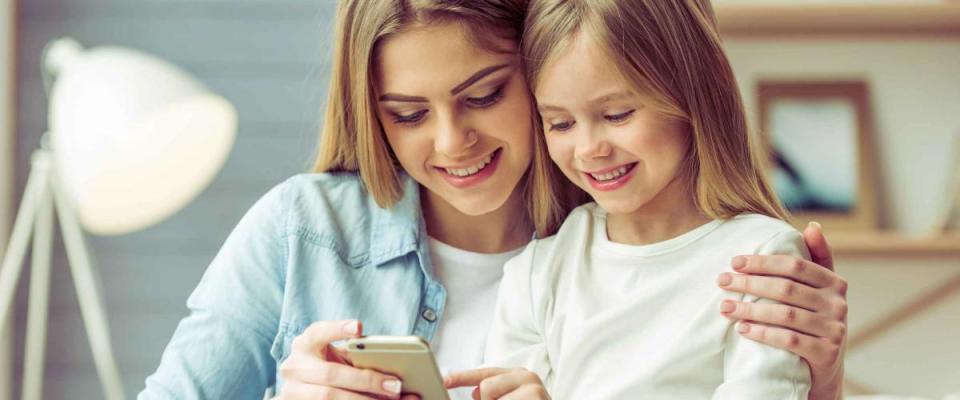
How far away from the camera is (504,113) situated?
1.55m

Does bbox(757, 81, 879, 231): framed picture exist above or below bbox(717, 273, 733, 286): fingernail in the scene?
above

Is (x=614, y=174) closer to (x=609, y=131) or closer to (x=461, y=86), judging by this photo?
(x=609, y=131)

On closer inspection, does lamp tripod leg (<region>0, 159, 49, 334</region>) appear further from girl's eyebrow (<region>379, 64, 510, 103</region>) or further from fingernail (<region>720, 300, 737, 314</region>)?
fingernail (<region>720, 300, 737, 314</region>)

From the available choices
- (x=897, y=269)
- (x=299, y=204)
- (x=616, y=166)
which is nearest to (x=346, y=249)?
(x=299, y=204)

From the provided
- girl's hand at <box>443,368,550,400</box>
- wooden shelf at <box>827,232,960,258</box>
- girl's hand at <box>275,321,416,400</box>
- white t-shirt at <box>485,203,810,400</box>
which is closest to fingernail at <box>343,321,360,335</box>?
girl's hand at <box>275,321,416,400</box>

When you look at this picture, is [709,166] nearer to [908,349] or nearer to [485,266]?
[485,266]

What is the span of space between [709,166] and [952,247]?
191 centimetres

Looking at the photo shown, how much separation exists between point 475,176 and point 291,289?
0.33m

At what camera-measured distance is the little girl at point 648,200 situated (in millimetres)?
1387

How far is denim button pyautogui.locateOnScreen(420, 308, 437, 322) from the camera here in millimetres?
1694

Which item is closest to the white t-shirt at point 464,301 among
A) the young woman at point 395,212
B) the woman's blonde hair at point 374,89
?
the young woman at point 395,212

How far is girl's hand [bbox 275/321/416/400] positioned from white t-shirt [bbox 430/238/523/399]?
33 cm

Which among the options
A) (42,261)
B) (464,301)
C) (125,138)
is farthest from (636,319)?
(42,261)

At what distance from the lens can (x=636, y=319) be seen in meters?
1.45
